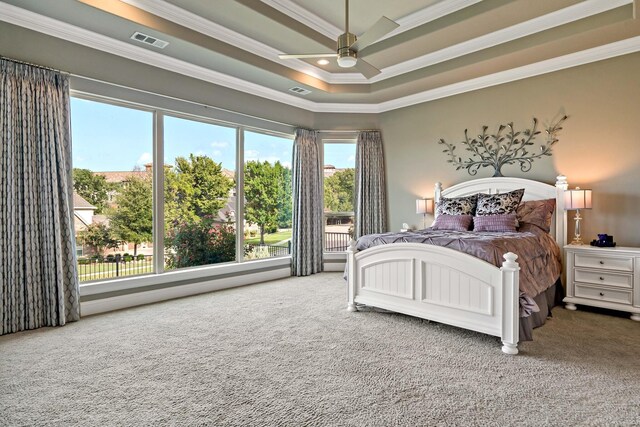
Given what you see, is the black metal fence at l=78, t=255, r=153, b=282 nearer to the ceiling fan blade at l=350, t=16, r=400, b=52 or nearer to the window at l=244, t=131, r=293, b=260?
the window at l=244, t=131, r=293, b=260

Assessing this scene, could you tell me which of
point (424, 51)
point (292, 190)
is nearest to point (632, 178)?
point (424, 51)

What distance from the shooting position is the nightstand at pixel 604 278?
10.9ft

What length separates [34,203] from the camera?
125 inches

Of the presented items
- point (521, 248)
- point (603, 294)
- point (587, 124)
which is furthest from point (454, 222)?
point (587, 124)

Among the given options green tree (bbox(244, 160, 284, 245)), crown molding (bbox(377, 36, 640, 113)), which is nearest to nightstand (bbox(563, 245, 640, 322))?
crown molding (bbox(377, 36, 640, 113))

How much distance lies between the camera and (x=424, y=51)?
439 centimetres

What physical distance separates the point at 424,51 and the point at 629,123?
2.37m

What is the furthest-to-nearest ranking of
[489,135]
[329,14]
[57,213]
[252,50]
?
[489,135] < [252,50] < [329,14] < [57,213]

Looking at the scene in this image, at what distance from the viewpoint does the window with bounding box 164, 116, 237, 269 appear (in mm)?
4344

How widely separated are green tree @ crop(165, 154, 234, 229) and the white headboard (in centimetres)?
325

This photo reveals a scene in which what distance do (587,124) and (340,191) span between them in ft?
11.5

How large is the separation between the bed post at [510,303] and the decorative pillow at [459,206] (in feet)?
5.73

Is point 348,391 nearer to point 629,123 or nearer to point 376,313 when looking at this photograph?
point 376,313

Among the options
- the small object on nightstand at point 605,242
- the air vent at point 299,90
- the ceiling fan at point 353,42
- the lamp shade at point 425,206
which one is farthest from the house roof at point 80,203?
the small object on nightstand at point 605,242
